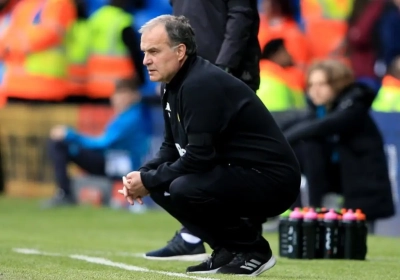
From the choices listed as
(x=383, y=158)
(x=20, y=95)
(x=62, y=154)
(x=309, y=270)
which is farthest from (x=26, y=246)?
(x=20, y=95)

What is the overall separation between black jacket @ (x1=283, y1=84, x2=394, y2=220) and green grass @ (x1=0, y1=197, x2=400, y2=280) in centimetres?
33

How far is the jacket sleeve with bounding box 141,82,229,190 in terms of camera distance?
22.4 ft

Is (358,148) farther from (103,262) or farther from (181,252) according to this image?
(103,262)

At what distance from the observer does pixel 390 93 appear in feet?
44.0

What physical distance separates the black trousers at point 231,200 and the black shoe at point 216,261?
4 centimetres

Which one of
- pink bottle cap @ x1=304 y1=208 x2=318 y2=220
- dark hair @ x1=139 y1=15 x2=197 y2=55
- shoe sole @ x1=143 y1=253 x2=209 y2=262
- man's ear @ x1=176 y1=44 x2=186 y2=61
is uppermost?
dark hair @ x1=139 y1=15 x2=197 y2=55

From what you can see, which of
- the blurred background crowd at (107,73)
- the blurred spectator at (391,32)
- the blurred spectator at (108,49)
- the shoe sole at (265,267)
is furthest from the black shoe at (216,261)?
the blurred spectator at (108,49)

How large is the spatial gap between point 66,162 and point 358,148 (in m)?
4.59

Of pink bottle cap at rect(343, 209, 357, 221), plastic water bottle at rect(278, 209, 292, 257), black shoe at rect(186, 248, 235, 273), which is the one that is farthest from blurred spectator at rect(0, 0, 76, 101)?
black shoe at rect(186, 248, 235, 273)

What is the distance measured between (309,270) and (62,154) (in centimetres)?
721

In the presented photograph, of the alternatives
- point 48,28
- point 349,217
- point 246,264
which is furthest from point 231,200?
point 48,28

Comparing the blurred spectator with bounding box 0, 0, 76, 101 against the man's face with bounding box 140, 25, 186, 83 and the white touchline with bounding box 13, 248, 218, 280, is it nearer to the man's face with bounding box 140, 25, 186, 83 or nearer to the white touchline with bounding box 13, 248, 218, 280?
the white touchline with bounding box 13, 248, 218, 280

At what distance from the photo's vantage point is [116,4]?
1648 cm

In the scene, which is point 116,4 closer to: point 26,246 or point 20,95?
point 20,95
